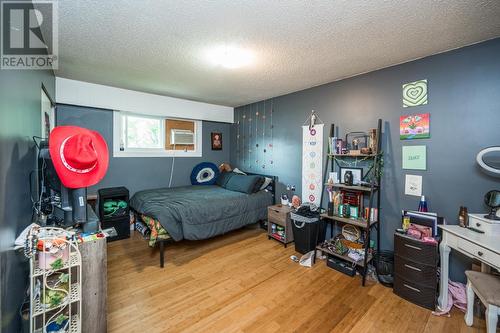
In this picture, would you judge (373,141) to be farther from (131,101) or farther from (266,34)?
(131,101)

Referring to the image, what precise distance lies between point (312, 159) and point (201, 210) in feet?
5.92

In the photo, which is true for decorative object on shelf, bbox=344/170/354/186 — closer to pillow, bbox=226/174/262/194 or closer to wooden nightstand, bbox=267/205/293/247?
wooden nightstand, bbox=267/205/293/247

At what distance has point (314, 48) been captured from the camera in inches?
79.7

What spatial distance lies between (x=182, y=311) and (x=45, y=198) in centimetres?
138

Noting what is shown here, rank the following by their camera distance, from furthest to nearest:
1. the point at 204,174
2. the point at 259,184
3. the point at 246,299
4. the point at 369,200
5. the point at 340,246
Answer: the point at 204,174, the point at 259,184, the point at 340,246, the point at 369,200, the point at 246,299

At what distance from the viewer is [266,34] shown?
1800mm

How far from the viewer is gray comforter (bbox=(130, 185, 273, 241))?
257 centimetres

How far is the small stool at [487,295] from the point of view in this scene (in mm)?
1353

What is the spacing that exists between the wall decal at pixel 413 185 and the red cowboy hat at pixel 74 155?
2.90m

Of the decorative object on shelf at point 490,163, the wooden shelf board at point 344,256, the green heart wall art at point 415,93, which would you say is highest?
the green heart wall art at point 415,93

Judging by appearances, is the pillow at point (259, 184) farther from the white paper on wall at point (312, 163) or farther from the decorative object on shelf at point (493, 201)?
the decorative object on shelf at point (493, 201)

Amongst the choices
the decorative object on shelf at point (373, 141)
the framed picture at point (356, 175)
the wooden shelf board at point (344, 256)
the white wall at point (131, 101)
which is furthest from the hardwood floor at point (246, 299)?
the white wall at point (131, 101)

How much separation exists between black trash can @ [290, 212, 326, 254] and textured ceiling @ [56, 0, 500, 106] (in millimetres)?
1906

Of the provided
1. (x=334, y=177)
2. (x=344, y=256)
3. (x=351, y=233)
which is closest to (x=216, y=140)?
(x=334, y=177)
